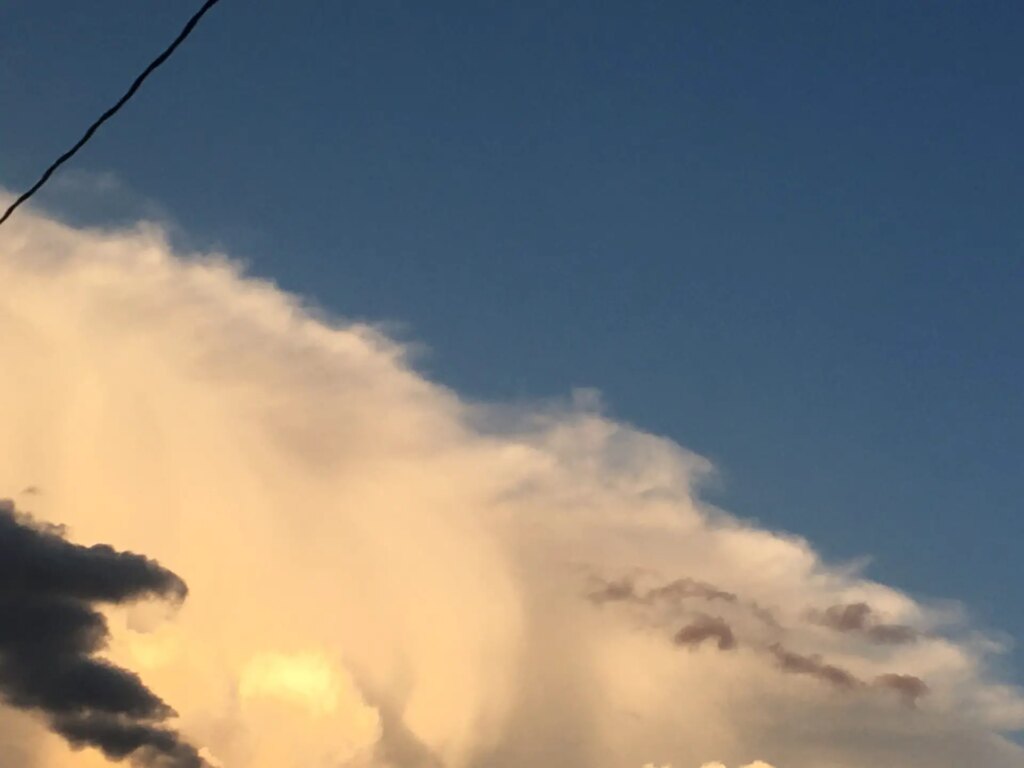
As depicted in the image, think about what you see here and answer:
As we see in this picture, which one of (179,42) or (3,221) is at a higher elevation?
(179,42)

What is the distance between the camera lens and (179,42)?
18.2 meters

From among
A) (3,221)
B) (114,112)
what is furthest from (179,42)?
(3,221)

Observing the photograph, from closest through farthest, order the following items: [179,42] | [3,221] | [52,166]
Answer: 1. [179,42]
2. [52,166]
3. [3,221]

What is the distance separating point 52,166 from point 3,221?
2003mm

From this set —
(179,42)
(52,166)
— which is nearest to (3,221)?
(52,166)

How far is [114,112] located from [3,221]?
12.3 ft

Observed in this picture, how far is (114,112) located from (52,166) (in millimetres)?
1754

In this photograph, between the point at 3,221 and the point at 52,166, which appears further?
the point at 3,221

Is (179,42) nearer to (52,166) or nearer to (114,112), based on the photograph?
(114,112)

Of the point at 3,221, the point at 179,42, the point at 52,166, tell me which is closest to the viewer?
the point at 179,42

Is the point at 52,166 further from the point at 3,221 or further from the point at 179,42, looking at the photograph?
the point at 179,42

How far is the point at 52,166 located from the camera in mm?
20031

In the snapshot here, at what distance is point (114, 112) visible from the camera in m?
19.1

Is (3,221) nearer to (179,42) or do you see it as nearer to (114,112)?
(114,112)
